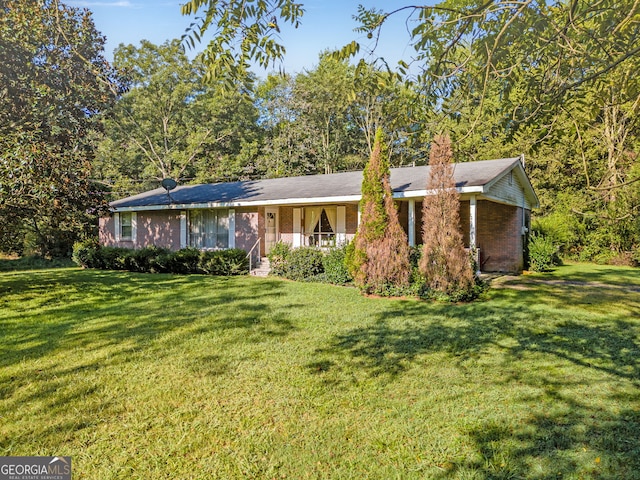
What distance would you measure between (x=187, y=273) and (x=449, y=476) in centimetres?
1312

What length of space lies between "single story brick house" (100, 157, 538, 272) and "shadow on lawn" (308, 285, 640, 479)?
5236 millimetres

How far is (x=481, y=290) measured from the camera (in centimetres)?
950

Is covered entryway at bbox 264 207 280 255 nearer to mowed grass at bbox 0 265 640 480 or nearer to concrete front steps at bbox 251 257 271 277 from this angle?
concrete front steps at bbox 251 257 271 277

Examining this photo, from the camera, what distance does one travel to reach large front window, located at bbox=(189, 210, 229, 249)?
16203mm

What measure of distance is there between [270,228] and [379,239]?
21.8 ft

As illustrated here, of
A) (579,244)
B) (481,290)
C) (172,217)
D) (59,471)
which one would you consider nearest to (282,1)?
(59,471)

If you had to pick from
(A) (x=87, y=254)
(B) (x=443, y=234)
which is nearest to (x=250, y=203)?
(B) (x=443, y=234)

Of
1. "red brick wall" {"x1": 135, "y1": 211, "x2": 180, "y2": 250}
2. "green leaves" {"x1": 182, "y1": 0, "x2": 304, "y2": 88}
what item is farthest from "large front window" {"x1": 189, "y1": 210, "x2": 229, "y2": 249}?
"green leaves" {"x1": 182, "y1": 0, "x2": 304, "y2": 88}

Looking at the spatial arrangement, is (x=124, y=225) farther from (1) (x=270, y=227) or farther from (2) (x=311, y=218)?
(2) (x=311, y=218)

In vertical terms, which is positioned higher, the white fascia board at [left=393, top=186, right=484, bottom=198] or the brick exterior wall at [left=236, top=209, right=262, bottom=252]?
the white fascia board at [left=393, top=186, right=484, bottom=198]

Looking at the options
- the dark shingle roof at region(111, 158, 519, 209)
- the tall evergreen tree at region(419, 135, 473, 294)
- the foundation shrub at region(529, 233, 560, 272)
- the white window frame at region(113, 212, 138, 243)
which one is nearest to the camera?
the tall evergreen tree at region(419, 135, 473, 294)

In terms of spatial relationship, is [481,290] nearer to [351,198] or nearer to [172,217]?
A: [351,198]

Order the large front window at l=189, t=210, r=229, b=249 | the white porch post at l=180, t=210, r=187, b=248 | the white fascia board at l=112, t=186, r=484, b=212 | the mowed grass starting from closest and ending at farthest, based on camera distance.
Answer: the mowed grass
the white fascia board at l=112, t=186, r=484, b=212
the large front window at l=189, t=210, r=229, b=249
the white porch post at l=180, t=210, r=187, b=248

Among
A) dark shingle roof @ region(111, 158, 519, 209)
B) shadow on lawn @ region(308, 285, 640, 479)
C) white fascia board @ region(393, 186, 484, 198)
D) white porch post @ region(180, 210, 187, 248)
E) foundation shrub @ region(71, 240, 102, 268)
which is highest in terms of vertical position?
dark shingle roof @ region(111, 158, 519, 209)
